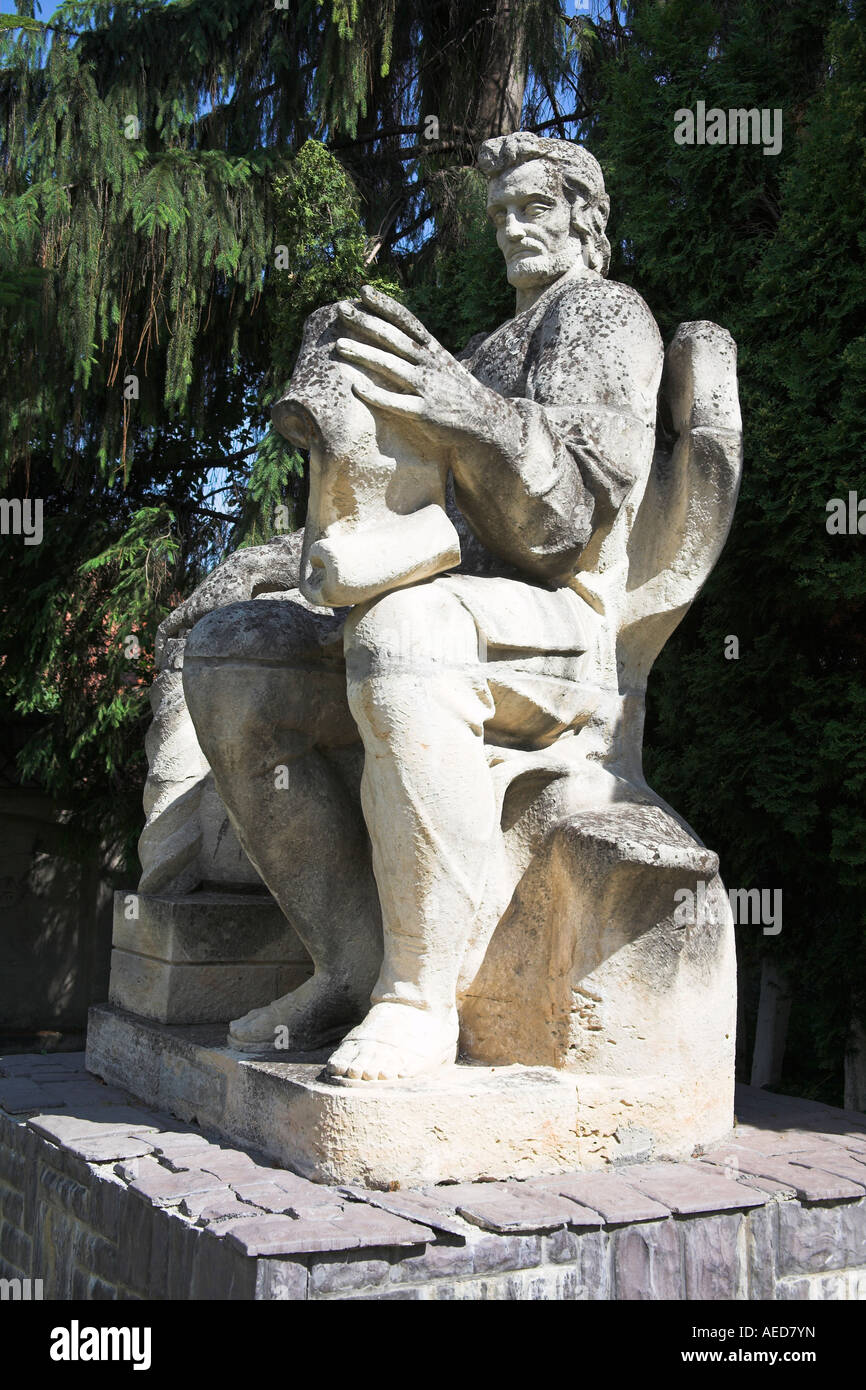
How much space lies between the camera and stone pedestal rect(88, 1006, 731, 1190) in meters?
2.51

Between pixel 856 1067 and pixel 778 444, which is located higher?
pixel 778 444

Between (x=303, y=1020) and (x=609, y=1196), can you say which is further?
(x=303, y=1020)

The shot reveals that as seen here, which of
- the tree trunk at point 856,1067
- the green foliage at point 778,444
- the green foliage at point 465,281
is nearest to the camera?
the green foliage at point 778,444

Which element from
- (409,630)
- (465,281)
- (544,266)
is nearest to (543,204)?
(544,266)

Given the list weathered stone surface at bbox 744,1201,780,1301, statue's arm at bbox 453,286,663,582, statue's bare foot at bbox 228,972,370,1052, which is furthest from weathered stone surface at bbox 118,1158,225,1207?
statue's arm at bbox 453,286,663,582

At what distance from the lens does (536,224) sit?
3.43 m

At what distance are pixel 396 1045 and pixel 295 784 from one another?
737 mm

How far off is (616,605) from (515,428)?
566mm

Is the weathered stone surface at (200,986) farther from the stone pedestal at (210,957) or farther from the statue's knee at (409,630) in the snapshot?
the statue's knee at (409,630)

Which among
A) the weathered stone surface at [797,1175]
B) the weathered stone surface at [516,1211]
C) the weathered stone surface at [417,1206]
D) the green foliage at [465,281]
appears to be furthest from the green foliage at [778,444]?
the weathered stone surface at [417,1206]

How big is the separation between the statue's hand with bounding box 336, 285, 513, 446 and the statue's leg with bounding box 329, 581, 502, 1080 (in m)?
0.36

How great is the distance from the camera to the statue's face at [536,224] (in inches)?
134

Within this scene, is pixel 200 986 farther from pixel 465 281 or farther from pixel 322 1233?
pixel 465 281

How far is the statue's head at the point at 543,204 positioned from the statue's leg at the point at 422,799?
1146 mm
